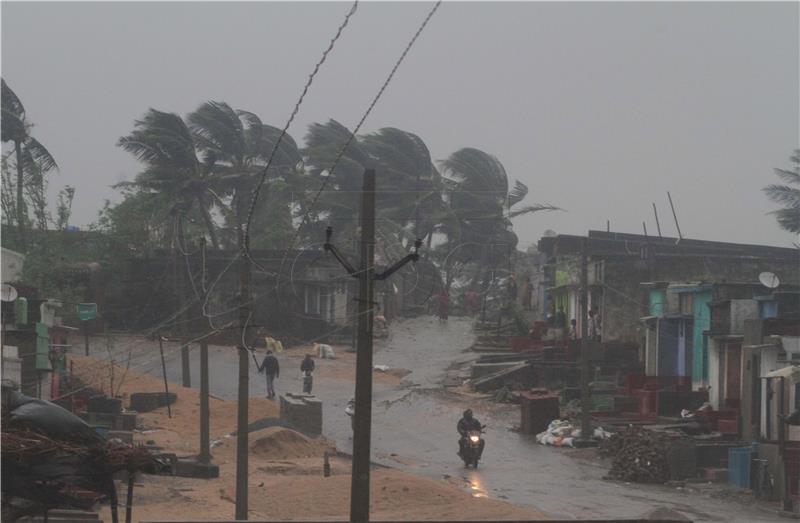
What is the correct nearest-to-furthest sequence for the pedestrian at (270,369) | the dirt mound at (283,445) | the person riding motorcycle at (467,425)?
the person riding motorcycle at (467,425), the dirt mound at (283,445), the pedestrian at (270,369)

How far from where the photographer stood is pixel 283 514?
69.8ft

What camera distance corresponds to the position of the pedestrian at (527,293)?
193 ft

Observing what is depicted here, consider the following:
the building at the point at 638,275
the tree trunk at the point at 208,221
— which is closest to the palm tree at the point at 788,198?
the building at the point at 638,275

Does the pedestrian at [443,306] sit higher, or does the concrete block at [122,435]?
the pedestrian at [443,306]

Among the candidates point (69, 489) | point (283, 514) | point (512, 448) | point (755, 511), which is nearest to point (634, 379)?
point (512, 448)

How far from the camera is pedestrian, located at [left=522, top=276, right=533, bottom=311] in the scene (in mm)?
58781

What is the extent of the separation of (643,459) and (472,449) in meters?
3.95

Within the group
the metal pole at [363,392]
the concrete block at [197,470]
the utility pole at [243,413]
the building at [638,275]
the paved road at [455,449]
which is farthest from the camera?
the building at [638,275]

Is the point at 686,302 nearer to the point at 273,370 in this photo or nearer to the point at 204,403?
the point at 273,370

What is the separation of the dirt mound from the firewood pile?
24.7ft

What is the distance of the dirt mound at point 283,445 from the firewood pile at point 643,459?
7539 millimetres

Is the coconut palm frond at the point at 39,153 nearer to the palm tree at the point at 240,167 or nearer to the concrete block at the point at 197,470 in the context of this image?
the palm tree at the point at 240,167

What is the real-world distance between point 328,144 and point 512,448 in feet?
99.7

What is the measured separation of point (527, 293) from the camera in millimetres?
59219
